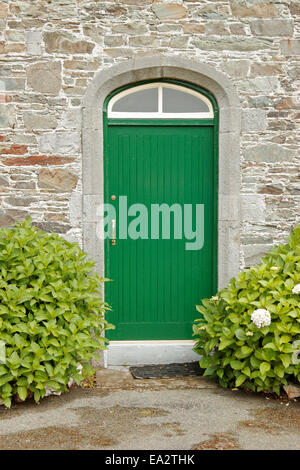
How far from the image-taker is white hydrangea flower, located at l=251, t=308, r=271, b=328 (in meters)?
4.33

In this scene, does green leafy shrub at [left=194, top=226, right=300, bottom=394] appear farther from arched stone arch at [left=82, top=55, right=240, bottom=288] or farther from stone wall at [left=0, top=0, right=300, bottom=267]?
stone wall at [left=0, top=0, right=300, bottom=267]

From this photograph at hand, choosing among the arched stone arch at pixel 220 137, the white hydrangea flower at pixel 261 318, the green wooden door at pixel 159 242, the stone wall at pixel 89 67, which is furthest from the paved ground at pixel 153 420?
the stone wall at pixel 89 67

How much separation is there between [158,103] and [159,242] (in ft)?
4.89

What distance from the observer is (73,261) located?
4.96m

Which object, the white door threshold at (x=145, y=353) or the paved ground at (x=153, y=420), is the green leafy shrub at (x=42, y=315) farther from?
the white door threshold at (x=145, y=353)

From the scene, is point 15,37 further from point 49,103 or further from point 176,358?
point 176,358

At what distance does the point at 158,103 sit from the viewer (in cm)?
566

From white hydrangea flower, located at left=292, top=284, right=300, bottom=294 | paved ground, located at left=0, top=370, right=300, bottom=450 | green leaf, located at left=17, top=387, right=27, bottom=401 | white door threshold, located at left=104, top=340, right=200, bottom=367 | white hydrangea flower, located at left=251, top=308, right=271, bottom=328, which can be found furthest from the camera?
white door threshold, located at left=104, top=340, right=200, bottom=367

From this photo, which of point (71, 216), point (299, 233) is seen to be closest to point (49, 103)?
point (71, 216)

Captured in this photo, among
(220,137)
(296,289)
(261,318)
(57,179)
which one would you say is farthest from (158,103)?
(261,318)

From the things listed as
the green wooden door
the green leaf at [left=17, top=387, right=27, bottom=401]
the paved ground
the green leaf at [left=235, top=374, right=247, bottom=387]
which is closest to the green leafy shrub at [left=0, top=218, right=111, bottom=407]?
the green leaf at [left=17, top=387, right=27, bottom=401]

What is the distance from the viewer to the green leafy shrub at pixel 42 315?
4.27 m

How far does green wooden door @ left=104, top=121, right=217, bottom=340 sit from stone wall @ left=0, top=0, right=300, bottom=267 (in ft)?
1.38

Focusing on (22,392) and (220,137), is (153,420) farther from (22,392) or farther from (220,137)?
(220,137)
